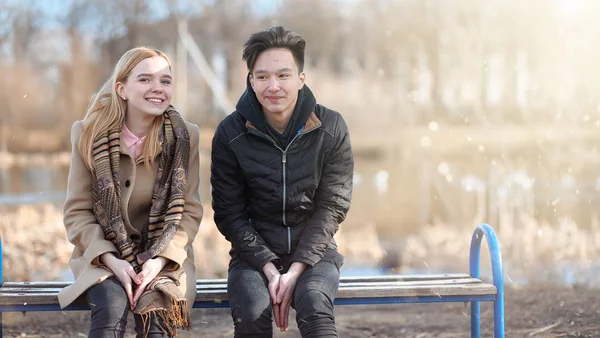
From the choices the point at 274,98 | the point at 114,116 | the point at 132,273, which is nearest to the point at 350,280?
the point at 274,98

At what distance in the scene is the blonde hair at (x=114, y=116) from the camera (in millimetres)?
2988

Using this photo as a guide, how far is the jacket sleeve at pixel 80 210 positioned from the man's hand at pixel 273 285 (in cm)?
58

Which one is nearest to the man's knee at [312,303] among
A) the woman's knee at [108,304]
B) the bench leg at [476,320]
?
the woman's knee at [108,304]

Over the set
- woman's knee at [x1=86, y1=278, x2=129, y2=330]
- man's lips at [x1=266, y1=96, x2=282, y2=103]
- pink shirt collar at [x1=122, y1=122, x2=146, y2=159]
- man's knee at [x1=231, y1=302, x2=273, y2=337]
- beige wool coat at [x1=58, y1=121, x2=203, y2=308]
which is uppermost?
man's lips at [x1=266, y1=96, x2=282, y2=103]

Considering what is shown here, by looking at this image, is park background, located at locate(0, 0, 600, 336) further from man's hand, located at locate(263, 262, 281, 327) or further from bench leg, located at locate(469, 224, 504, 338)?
man's hand, located at locate(263, 262, 281, 327)

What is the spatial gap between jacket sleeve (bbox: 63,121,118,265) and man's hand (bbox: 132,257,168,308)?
152 mm

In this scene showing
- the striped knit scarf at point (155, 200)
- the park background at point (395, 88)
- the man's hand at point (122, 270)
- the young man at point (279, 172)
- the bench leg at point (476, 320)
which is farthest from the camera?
the park background at point (395, 88)

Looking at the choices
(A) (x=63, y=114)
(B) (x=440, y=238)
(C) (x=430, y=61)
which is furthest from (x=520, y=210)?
(A) (x=63, y=114)

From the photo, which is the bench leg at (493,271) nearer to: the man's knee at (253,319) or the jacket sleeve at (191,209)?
the man's knee at (253,319)

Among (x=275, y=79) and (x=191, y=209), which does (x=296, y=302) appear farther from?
(x=275, y=79)

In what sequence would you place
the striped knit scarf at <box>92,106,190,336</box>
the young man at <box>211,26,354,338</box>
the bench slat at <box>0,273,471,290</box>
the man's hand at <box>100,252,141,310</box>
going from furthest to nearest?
the bench slat at <box>0,273,471,290</box> < the young man at <box>211,26,354,338</box> < the striped knit scarf at <box>92,106,190,336</box> < the man's hand at <box>100,252,141,310</box>

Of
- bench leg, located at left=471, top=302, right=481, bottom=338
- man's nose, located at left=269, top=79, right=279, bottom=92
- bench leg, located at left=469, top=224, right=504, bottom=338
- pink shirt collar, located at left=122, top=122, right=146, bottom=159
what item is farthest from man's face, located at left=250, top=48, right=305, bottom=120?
bench leg, located at left=471, top=302, right=481, bottom=338

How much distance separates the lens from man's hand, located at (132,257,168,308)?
9.10 ft

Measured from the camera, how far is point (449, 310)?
4867mm
